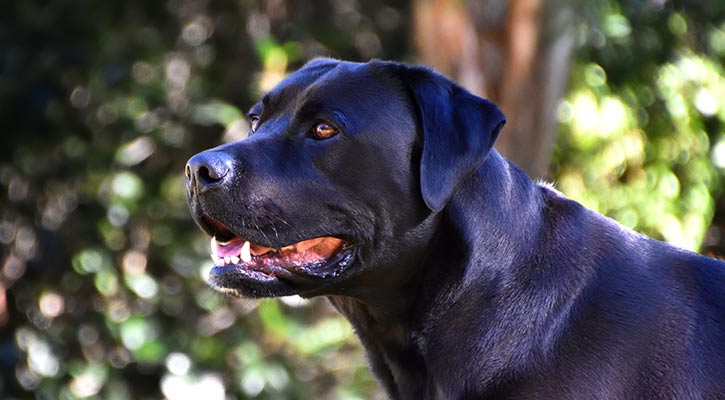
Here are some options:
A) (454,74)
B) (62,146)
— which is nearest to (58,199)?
(62,146)

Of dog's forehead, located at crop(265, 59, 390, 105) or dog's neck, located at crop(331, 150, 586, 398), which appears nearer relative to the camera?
dog's neck, located at crop(331, 150, 586, 398)

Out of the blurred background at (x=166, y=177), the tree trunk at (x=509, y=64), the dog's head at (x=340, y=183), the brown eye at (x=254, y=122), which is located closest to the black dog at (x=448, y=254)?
the dog's head at (x=340, y=183)

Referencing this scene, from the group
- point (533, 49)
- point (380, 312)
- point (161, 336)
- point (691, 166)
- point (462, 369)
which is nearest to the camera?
point (462, 369)

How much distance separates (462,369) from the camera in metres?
2.99

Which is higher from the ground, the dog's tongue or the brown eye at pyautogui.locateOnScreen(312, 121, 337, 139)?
the brown eye at pyautogui.locateOnScreen(312, 121, 337, 139)

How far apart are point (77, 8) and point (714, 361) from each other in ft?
16.9

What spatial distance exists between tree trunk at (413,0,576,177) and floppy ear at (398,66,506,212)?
106 inches

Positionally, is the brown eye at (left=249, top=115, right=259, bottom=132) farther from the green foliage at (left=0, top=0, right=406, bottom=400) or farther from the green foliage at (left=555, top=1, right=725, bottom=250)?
the green foliage at (left=555, top=1, right=725, bottom=250)

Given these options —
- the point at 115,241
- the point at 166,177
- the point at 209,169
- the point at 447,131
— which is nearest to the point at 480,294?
the point at 447,131

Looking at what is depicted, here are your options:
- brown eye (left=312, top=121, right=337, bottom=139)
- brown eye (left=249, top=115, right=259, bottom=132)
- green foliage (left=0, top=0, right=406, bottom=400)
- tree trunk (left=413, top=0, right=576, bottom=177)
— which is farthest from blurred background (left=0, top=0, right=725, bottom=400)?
brown eye (left=312, top=121, right=337, bottom=139)

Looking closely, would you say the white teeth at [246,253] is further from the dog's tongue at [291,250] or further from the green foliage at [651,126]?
the green foliage at [651,126]

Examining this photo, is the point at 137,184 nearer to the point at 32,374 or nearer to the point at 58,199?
the point at 58,199

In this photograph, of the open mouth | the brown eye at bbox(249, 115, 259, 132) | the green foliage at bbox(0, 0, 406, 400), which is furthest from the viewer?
the green foliage at bbox(0, 0, 406, 400)

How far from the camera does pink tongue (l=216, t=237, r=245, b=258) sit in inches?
124
